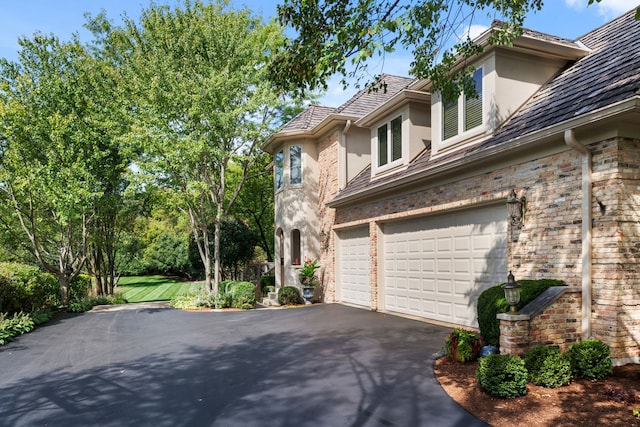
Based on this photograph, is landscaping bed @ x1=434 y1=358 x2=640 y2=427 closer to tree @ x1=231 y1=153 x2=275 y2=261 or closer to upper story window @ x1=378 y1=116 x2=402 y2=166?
upper story window @ x1=378 y1=116 x2=402 y2=166

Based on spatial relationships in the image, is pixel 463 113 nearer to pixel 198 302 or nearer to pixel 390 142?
pixel 390 142

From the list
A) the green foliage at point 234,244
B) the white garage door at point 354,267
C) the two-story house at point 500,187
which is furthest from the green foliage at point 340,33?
the green foliage at point 234,244

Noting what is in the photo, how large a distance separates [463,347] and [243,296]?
32.7 feet

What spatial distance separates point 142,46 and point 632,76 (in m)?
14.9

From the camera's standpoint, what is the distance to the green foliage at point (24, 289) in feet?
38.9

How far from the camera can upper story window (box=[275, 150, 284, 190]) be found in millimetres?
17516

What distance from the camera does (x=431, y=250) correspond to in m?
10.4

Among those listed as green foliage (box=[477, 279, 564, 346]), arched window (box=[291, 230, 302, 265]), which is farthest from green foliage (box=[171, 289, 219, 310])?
green foliage (box=[477, 279, 564, 346])

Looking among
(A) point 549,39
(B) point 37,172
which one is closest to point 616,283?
(A) point 549,39

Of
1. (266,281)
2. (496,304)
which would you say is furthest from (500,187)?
(266,281)

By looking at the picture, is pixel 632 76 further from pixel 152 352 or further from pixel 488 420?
pixel 152 352

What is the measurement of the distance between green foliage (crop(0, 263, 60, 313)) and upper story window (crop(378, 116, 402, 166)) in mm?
10740

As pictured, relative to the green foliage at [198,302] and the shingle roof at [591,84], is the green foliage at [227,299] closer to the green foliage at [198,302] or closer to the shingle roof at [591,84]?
the green foliage at [198,302]

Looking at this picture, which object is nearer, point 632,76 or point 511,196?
point 632,76
